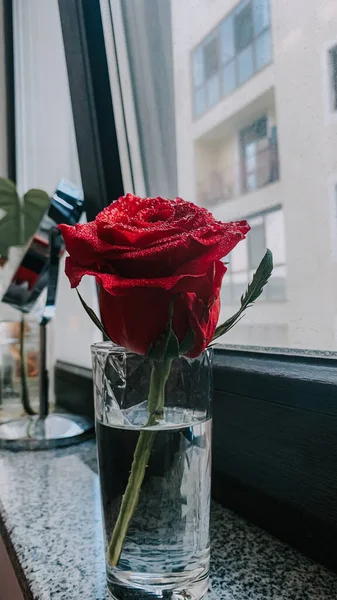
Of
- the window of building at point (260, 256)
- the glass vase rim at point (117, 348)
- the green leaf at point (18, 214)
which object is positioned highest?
the green leaf at point (18, 214)

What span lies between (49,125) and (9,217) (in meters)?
0.43

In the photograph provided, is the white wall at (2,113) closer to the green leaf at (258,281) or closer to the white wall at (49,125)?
the white wall at (49,125)

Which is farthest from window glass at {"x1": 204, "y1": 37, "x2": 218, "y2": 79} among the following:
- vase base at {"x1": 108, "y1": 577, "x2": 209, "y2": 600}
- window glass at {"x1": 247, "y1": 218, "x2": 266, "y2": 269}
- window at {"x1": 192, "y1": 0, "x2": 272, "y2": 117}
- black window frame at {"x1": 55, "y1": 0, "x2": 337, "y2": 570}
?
vase base at {"x1": 108, "y1": 577, "x2": 209, "y2": 600}

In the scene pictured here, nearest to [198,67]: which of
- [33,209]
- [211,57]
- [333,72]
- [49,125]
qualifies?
[211,57]

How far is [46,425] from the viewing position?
88 cm

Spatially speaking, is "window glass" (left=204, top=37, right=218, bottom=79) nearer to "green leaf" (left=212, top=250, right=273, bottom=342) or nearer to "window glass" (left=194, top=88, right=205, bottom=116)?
"window glass" (left=194, top=88, right=205, bottom=116)

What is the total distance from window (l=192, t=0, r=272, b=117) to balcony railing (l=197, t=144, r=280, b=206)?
9 cm

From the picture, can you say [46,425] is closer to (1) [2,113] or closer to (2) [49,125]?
(2) [49,125]

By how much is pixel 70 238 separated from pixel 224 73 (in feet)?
1.37

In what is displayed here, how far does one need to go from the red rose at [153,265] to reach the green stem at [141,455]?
27 millimetres

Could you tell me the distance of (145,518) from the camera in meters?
0.34

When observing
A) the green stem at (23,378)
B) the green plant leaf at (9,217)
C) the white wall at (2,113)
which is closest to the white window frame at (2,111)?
the white wall at (2,113)

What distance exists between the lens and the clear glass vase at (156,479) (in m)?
0.34

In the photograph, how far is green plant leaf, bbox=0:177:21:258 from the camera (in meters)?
0.96
